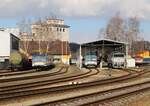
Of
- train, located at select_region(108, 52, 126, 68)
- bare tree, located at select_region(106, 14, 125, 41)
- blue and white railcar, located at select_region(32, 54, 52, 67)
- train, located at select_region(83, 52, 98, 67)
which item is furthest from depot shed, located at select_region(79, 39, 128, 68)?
bare tree, located at select_region(106, 14, 125, 41)

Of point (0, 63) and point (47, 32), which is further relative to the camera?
point (47, 32)

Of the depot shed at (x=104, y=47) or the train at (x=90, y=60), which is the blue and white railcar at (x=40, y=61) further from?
the train at (x=90, y=60)

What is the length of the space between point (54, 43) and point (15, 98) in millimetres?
108668

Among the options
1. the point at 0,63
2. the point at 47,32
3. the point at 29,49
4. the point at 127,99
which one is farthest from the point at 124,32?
the point at 127,99

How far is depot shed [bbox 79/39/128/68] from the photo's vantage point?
59.3m

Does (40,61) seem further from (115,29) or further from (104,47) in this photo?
(115,29)

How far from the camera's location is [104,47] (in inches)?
2574

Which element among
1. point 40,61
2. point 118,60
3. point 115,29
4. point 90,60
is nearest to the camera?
point 40,61

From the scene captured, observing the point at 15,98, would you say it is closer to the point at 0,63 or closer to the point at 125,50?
the point at 0,63

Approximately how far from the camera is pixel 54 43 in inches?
4943

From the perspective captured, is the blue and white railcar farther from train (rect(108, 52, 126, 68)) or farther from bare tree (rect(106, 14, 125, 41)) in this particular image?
bare tree (rect(106, 14, 125, 41))

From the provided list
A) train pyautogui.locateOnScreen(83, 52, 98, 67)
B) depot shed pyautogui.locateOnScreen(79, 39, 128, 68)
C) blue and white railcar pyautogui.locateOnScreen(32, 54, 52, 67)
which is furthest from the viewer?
train pyautogui.locateOnScreen(83, 52, 98, 67)

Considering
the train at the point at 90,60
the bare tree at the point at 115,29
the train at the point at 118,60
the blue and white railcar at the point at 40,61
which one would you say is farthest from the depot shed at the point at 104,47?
the bare tree at the point at 115,29

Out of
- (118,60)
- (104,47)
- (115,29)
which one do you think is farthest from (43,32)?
(118,60)
